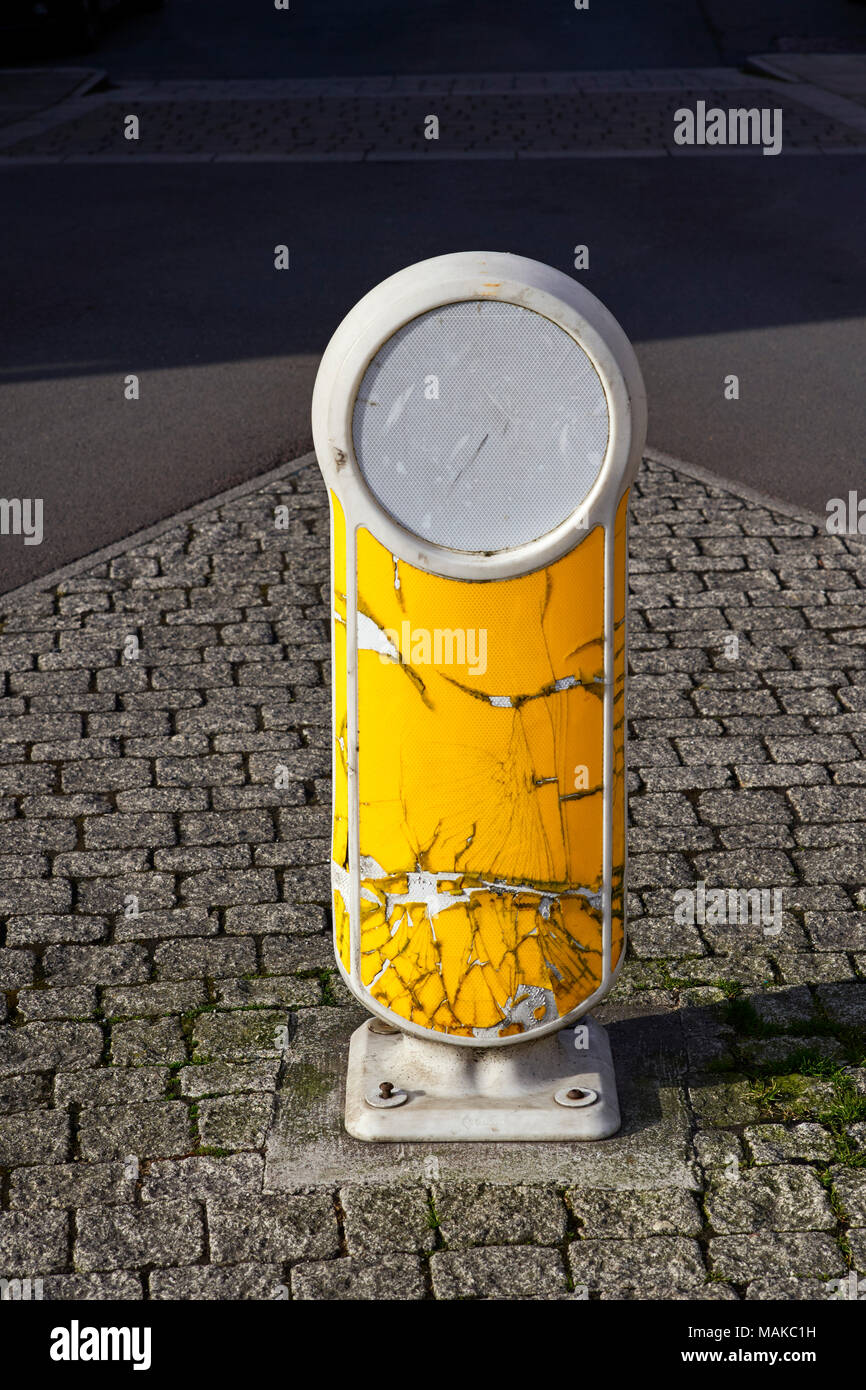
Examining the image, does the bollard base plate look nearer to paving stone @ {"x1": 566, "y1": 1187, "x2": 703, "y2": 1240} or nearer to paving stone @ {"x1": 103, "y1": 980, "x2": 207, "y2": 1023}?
paving stone @ {"x1": 566, "y1": 1187, "x2": 703, "y2": 1240}

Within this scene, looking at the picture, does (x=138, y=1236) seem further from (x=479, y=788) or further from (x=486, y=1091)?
(x=479, y=788)

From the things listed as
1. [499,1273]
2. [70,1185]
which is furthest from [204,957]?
[499,1273]

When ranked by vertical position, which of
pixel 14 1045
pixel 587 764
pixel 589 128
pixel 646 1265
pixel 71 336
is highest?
pixel 589 128

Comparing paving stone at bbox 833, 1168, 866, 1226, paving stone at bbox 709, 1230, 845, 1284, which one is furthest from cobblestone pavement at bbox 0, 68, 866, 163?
paving stone at bbox 709, 1230, 845, 1284

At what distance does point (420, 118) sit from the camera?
1780 cm

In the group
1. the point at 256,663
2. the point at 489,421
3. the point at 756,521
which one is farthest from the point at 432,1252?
the point at 756,521

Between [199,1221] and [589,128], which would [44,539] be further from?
[589,128]

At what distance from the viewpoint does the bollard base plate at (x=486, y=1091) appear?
152 inches

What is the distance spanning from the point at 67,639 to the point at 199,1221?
11.2 ft

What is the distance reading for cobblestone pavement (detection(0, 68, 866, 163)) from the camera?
637 inches

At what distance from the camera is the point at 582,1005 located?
12.4 feet

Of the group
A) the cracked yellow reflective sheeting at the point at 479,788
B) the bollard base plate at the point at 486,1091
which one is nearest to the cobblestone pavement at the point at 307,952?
the bollard base plate at the point at 486,1091

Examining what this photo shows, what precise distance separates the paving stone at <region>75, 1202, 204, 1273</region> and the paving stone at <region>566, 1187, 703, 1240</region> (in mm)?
925

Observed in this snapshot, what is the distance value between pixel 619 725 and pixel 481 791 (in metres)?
0.40
